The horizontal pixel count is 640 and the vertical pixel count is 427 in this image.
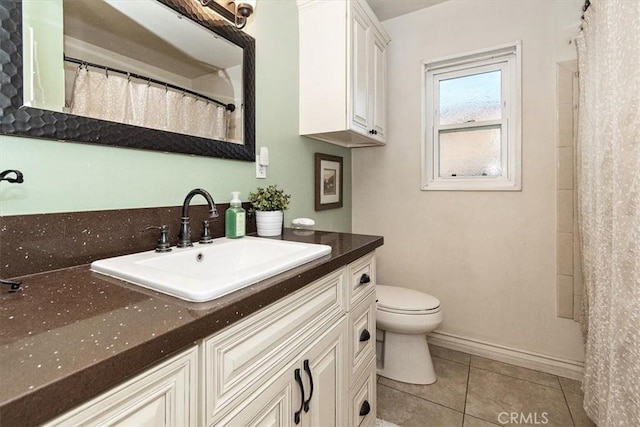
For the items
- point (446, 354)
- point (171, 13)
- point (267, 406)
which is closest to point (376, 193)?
point (446, 354)

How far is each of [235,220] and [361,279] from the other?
1.83 feet

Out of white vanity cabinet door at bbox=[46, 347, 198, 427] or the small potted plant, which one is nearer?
white vanity cabinet door at bbox=[46, 347, 198, 427]

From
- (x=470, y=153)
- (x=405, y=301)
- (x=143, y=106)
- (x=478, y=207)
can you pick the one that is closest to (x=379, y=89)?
(x=470, y=153)

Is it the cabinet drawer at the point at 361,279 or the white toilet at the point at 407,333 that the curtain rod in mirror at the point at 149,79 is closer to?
the cabinet drawer at the point at 361,279

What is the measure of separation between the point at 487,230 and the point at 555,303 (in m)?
0.56

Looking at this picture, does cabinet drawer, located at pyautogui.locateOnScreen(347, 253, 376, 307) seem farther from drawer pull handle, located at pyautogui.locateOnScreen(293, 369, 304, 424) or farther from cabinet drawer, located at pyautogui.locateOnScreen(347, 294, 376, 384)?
drawer pull handle, located at pyautogui.locateOnScreen(293, 369, 304, 424)

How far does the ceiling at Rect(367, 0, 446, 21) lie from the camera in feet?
6.86

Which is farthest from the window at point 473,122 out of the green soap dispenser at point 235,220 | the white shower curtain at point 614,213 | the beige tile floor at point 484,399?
the green soap dispenser at point 235,220

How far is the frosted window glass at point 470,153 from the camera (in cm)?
205

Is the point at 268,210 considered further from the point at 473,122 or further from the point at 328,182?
the point at 473,122

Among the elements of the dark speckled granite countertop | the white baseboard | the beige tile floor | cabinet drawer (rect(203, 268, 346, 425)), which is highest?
the dark speckled granite countertop

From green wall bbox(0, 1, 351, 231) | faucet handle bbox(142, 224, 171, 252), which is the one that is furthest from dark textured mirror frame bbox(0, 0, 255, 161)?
faucet handle bbox(142, 224, 171, 252)

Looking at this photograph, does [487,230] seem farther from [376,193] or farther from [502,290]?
[376,193]

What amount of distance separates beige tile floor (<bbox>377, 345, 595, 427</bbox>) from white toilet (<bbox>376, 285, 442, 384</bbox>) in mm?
62
